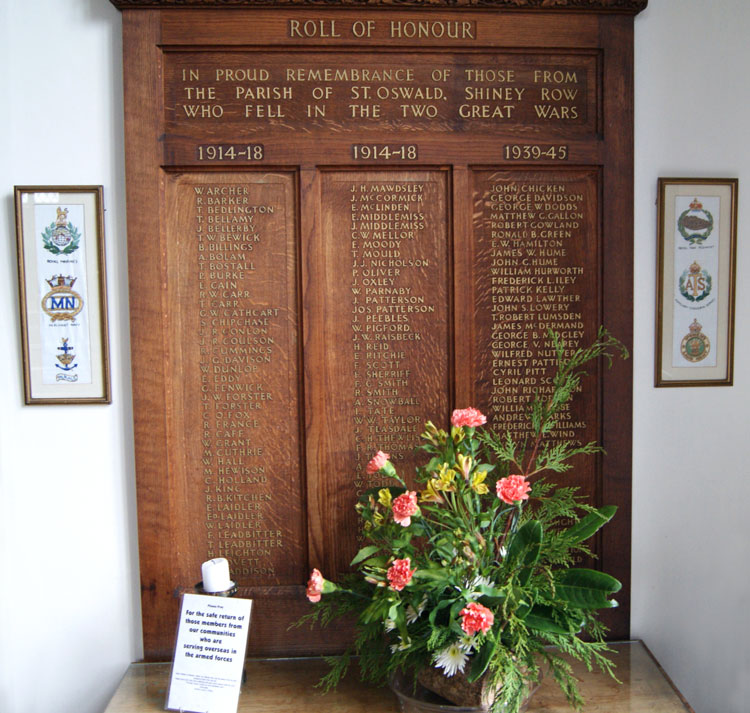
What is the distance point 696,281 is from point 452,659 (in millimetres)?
1266

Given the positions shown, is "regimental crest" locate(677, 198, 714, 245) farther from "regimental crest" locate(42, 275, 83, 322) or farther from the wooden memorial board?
"regimental crest" locate(42, 275, 83, 322)

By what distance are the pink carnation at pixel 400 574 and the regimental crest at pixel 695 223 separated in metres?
1.25

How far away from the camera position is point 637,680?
70.2 inches

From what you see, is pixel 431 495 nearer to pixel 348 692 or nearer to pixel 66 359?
pixel 348 692

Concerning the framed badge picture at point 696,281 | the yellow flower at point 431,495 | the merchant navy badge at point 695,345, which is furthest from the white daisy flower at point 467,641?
the merchant navy badge at point 695,345

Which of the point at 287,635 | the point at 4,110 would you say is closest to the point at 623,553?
the point at 287,635

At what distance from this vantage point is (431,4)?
5.99ft

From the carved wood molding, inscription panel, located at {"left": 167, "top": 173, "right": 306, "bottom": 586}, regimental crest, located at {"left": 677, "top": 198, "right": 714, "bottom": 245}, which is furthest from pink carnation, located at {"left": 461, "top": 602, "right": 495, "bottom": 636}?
the carved wood molding

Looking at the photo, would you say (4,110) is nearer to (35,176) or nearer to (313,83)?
(35,176)

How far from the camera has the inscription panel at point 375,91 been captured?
1.87 meters

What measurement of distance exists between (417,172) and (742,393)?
1.17 m

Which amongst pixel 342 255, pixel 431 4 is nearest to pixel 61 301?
pixel 342 255

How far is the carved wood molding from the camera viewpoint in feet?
5.94

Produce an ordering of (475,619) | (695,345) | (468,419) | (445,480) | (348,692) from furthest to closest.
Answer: (695,345), (348,692), (468,419), (445,480), (475,619)
